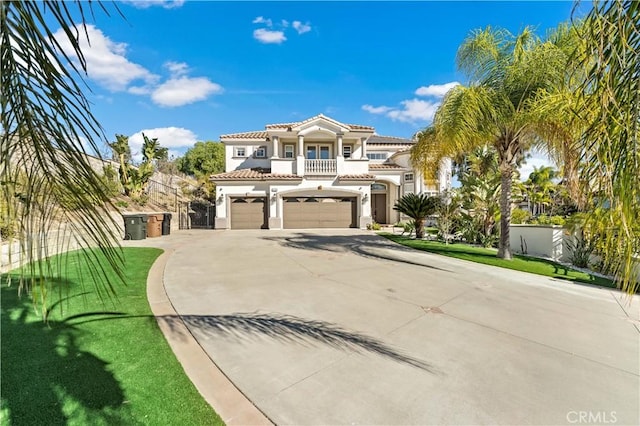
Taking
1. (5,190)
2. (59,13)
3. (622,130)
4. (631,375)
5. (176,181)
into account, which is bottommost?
(631,375)

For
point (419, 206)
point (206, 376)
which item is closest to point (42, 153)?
point (206, 376)

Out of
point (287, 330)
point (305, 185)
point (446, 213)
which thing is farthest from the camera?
point (305, 185)

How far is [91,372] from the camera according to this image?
3.27 metres

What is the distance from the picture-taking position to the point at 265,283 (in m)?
7.27

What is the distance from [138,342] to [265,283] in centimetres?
345

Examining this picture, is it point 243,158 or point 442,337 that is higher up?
point 243,158

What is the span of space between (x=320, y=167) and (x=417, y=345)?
1958cm

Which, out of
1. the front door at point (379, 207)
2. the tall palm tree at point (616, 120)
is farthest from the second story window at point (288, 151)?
the tall palm tree at point (616, 120)

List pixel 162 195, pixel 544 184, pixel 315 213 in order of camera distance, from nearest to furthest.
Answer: pixel 544 184 → pixel 315 213 → pixel 162 195

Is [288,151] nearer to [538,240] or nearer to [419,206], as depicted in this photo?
[419,206]

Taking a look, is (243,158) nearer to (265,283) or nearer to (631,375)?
(265,283)

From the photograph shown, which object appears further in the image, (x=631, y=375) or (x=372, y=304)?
(x=372, y=304)

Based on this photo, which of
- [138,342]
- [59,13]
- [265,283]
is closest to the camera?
[59,13]

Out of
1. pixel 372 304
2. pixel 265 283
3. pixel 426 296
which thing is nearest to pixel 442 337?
pixel 372 304
